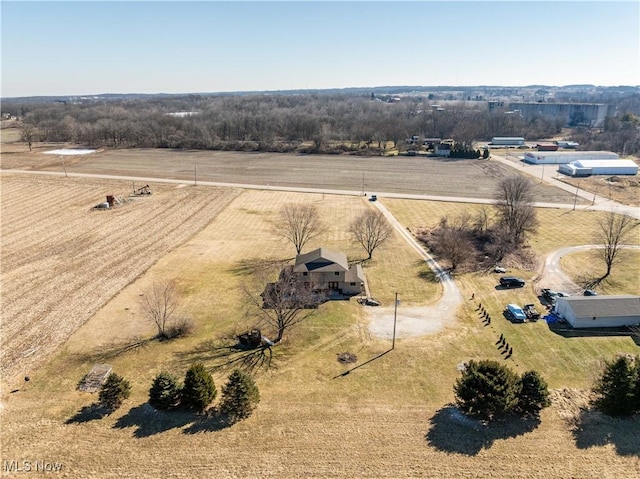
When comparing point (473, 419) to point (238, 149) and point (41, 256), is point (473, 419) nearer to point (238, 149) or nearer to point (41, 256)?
point (41, 256)

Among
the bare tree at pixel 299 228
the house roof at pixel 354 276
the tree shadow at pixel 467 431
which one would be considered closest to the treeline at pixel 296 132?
the bare tree at pixel 299 228

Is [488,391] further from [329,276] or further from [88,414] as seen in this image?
[88,414]

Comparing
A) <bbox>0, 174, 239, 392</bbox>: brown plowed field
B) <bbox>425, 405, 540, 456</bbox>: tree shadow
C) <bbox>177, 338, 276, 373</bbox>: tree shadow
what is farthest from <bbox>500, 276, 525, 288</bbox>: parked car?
<bbox>0, 174, 239, 392</bbox>: brown plowed field

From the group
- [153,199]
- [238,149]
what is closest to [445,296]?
[153,199]

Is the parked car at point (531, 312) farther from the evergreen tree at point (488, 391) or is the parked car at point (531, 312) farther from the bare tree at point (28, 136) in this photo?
the bare tree at point (28, 136)

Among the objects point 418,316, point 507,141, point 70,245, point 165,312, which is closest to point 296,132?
point 507,141
